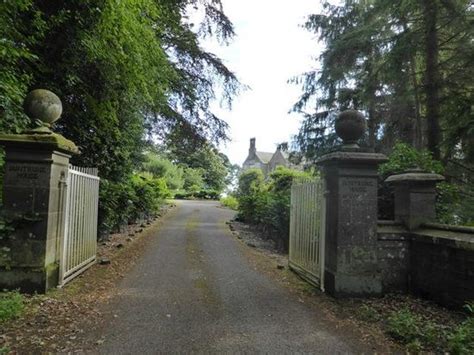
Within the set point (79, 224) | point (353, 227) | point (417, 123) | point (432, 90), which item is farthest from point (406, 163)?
point (79, 224)

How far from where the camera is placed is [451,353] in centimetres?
350

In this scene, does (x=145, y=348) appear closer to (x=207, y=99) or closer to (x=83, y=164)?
(x=83, y=164)

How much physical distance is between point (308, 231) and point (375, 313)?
1.99m

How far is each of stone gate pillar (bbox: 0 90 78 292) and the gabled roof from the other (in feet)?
180

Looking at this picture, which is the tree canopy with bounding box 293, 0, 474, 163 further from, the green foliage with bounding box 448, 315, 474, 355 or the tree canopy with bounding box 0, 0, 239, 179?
the green foliage with bounding box 448, 315, 474, 355

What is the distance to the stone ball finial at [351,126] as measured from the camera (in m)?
5.68

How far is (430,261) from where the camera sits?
5402 mm

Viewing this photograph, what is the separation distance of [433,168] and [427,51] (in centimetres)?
390

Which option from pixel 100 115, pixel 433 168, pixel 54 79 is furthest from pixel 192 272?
pixel 433 168

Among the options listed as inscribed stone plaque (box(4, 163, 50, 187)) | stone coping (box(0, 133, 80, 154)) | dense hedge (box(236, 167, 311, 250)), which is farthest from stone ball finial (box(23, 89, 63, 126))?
dense hedge (box(236, 167, 311, 250))

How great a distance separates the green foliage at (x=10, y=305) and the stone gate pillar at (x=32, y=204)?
0.34 m

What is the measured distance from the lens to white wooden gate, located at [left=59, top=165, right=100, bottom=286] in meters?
5.61

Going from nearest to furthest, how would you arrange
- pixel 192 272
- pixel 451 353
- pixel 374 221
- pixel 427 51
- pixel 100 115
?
pixel 451 353 < pixel 374 221 < pixel 192 272 < pixel 100 115 < pixel 427 51

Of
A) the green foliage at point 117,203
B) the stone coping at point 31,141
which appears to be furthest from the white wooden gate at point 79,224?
the green foliage at point 117,203
